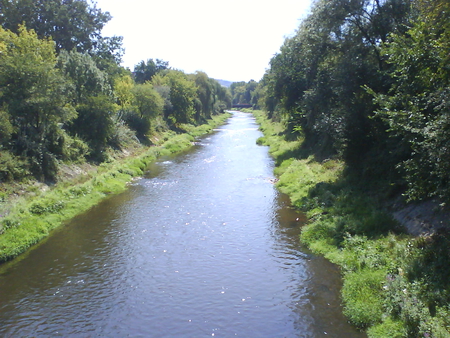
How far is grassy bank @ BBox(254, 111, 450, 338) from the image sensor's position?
32.1ft

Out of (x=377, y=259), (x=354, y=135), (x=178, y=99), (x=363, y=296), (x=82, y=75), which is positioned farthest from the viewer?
(x=178, y=99)

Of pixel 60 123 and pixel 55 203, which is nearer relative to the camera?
pixel 55 203

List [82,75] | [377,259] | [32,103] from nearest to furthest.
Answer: [377,259]
[32,103]
[82,75]

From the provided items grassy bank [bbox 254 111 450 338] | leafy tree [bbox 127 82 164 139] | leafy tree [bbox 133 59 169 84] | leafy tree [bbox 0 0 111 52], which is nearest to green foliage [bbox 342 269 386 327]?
grassy bank [bbox 254 111 450 338]

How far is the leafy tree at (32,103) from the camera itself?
77.7 feet

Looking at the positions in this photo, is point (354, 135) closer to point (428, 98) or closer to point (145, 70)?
point (428, 98)

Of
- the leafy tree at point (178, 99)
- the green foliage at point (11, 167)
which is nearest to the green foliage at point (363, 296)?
the green foliage at point (11, 167)

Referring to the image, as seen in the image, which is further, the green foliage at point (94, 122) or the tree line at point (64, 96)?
the green foliage at point (94, 122)

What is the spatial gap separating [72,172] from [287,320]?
69.0ft

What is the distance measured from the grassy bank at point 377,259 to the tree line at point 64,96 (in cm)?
1733

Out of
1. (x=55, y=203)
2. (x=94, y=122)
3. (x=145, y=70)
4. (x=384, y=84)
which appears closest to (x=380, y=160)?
(x=384, y=84)

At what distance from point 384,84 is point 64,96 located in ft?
69.2

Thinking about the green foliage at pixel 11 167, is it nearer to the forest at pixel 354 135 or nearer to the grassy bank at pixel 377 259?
the forest at pixel 354 135

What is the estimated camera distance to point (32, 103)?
24219 mm
